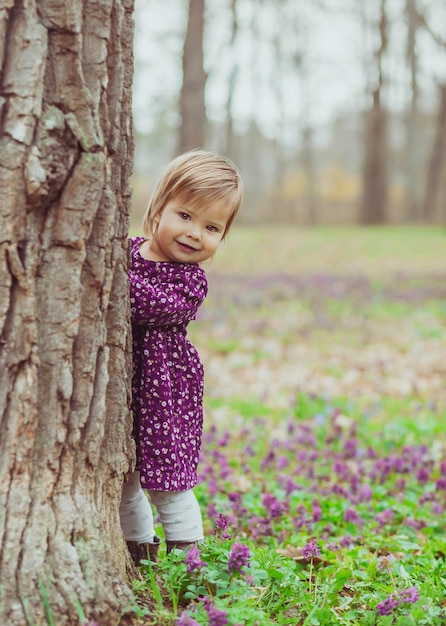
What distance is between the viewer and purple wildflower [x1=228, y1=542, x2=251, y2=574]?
225 cm

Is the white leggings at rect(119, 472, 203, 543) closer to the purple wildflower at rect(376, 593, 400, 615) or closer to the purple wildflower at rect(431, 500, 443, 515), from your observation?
the purple wildflower at rect(376, 593, 400, 615)

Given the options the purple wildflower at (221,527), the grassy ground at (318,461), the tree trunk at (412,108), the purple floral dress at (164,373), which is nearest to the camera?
the grassy ground at (318,461)

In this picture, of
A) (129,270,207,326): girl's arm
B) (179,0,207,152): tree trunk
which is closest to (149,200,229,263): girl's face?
(129,270,207,326): girl's arm

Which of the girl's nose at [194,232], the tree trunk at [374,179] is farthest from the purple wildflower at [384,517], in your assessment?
the tree trunk at [374,179]

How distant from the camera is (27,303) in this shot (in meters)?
2.03

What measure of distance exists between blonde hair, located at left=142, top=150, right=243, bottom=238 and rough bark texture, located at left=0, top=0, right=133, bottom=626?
479 millimetres

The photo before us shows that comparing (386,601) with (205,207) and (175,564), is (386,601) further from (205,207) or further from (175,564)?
(205,207)

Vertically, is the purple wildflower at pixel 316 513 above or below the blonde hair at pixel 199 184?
below

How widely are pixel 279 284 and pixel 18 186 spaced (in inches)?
428

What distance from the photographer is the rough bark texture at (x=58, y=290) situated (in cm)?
198

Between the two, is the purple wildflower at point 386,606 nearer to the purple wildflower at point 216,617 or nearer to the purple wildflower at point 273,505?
the purple wildflower at point 216,617

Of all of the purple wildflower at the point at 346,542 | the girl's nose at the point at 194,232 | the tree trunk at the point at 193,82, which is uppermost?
the tree trunk at the point at 193,82

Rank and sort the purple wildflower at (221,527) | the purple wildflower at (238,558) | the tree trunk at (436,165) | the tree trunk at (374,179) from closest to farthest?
the purple wildflower at (238,558), the purple wildflower at (221,527), the tree trunk at (436,165), the tree trunk at (374,179)

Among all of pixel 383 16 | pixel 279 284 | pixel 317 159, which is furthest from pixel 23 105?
Answer: pixel 317 159
